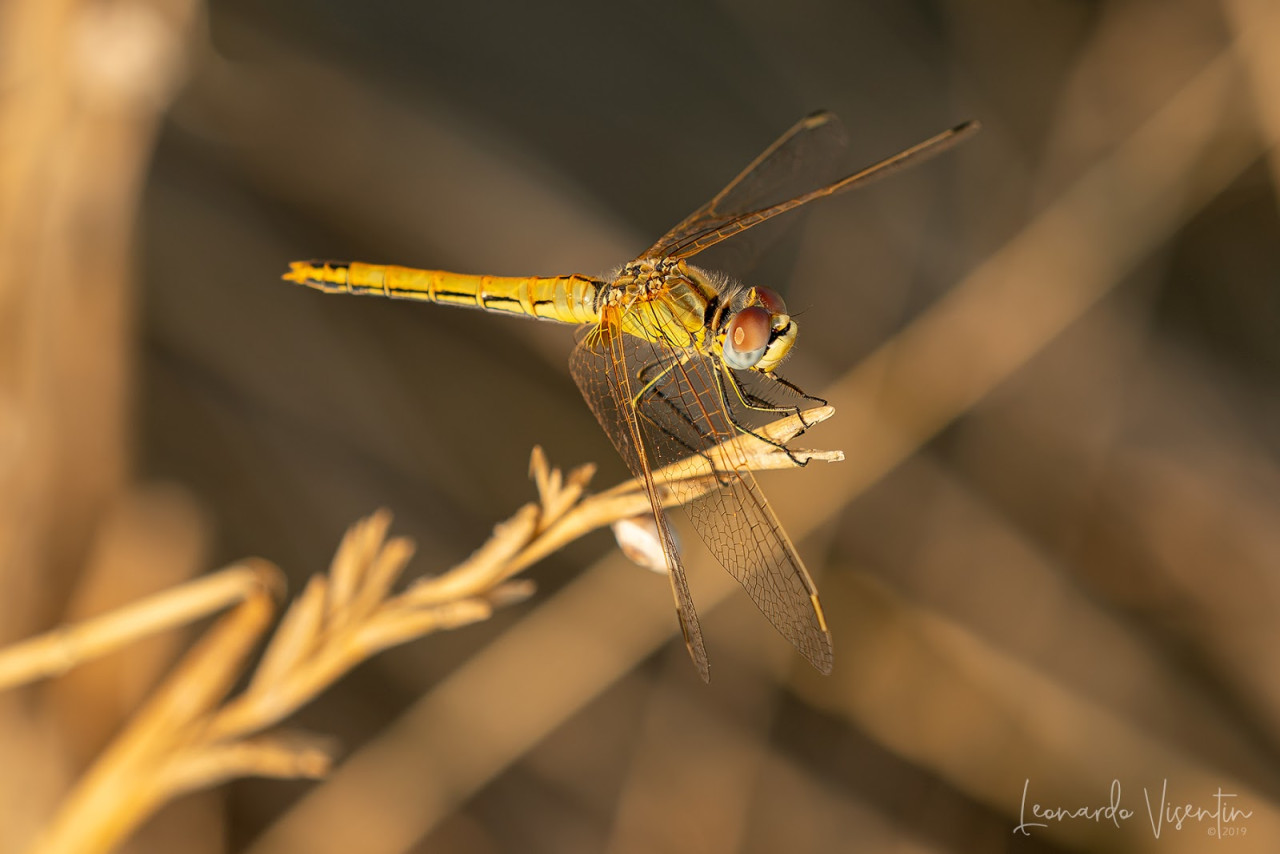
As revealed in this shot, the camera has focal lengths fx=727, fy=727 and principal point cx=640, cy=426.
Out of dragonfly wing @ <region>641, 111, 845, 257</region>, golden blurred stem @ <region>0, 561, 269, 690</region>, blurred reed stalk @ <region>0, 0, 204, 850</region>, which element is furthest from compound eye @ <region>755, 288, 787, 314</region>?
blurred reed stalk @ <region>0, 0, 204, 850</region>

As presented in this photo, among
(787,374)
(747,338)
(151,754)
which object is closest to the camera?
(151,754)

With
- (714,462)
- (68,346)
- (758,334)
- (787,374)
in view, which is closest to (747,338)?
(758,334)

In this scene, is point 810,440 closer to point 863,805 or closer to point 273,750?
point 863,805

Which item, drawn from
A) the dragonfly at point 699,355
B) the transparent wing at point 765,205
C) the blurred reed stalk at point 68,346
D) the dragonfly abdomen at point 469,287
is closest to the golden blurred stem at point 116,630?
the blurred reed stalk at point 68,346

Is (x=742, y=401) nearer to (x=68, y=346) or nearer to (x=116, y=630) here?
(x=116, y=630)

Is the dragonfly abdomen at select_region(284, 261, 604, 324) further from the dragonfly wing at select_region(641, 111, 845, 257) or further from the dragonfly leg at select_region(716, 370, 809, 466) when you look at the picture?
the dragonfly wing at select_region(641, 111, 845, 257)

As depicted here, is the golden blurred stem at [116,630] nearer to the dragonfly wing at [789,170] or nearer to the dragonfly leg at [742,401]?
the dragonfly leg at [742,401]

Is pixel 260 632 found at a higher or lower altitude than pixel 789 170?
lower

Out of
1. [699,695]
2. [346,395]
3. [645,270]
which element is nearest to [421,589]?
[645,270]
